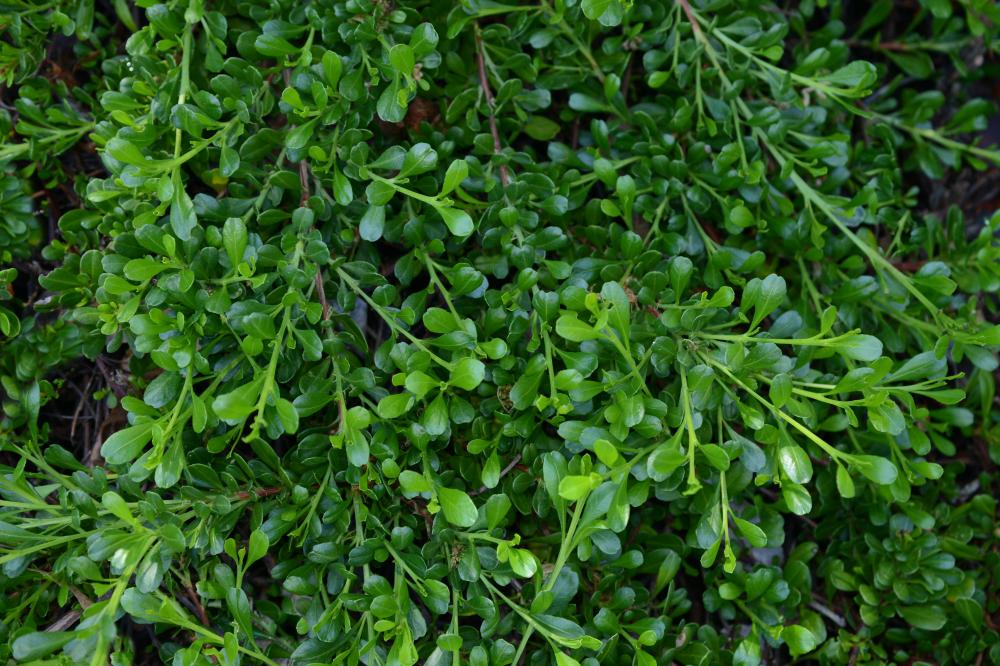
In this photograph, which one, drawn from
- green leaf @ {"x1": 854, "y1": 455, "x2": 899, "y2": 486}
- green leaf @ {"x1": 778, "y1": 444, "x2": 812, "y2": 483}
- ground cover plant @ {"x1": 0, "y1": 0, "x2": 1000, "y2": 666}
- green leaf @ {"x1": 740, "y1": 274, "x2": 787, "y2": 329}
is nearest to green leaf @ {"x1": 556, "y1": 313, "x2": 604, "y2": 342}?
ground cover plant @ {"x1": 0, "y1": 0, "x2": 1000, "y2": 666}

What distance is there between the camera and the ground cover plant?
150 centimetres

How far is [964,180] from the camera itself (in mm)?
2367

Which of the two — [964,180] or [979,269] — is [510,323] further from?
[964,180]

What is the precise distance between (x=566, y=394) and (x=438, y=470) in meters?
0.32

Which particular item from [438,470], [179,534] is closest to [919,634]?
[438,470]

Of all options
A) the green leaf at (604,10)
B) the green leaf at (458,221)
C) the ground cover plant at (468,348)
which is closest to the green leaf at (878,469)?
the ground cover plant at (468,348)

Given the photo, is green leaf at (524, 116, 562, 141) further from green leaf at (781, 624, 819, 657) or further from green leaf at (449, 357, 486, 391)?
green leaf at (781, 624, 819, 657)

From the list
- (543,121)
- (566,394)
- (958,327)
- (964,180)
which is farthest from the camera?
(964,180)

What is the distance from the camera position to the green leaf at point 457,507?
4.78 ft

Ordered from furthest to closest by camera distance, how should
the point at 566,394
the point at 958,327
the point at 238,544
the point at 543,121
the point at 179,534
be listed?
the point at 543,121 < the point at 958,327 < the point at 238,544 < the point at 566,394 < the point at 179,534

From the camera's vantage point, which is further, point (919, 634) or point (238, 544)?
point (919, 634)

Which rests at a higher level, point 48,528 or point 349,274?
point 349,274

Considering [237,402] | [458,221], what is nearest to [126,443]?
[237,402]

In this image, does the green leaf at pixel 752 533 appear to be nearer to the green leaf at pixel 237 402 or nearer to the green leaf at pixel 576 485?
the green leaf at pixel 576 485
